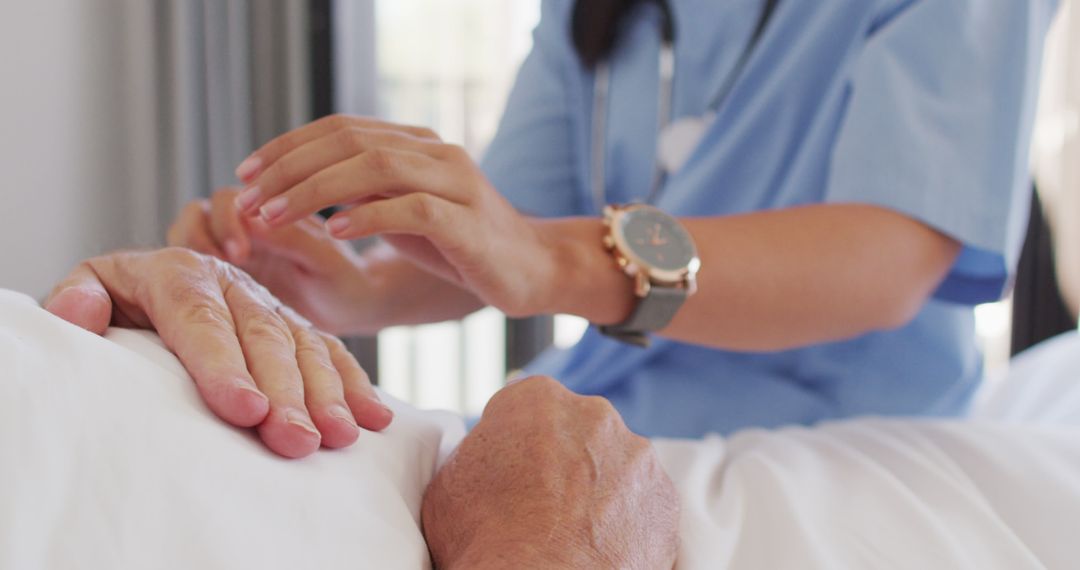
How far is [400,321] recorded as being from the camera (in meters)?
1.08

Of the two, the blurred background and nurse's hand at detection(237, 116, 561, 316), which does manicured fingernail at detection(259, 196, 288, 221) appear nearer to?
nurse's hand at detection(237, 116, 561, 316)

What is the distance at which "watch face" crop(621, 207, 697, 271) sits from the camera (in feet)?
2.35

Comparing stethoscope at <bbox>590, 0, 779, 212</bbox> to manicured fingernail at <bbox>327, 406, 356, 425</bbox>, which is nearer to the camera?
manicured fingernail at <bbox>327, 406, 356, 425</bbox>

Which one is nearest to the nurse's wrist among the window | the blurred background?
the blurred background

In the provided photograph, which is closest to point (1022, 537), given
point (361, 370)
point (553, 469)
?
point (553, 469)

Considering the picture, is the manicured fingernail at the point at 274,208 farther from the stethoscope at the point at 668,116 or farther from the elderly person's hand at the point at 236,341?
the stethoscope at the point at 668,116

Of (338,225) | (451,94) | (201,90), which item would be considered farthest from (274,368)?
(451,94)

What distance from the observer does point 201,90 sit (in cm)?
120

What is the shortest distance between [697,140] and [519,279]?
406mm

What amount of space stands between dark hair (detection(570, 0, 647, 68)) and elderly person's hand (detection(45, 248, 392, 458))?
23.2 inches

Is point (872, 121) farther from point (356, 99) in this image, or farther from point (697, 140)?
point (356, 99)

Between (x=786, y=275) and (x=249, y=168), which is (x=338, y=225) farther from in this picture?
(x=786, y=275)

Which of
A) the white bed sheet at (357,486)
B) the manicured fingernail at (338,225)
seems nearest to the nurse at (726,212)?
the manicured fingernail at (338,225)

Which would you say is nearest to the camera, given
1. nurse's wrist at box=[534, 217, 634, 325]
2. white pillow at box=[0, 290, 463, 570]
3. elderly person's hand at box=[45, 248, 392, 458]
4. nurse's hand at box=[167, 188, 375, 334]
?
white pillow at box=[0, 290, 463, 570]
